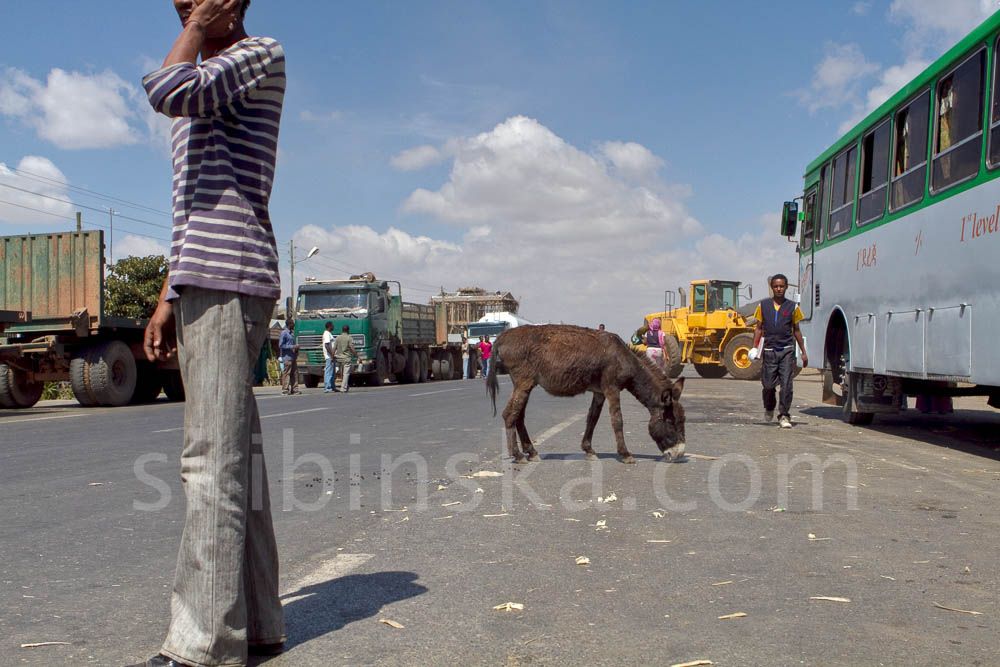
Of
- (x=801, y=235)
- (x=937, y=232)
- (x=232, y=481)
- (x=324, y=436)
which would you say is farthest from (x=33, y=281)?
(x=232, y=481)

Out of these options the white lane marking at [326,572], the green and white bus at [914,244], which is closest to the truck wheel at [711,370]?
the green and white bus at [914,244]

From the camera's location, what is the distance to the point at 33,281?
1897cm

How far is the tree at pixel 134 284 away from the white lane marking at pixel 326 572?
43523 mm

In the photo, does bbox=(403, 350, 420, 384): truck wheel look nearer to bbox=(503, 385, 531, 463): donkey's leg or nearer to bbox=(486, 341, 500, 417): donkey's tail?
bbox=(486, 341, 500, 417): donkey's tail

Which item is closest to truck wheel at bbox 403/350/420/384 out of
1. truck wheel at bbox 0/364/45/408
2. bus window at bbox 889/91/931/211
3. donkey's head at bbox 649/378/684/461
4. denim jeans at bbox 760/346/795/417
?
truck wheel at bbox 0/364/45/408

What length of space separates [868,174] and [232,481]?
11090 millimetres

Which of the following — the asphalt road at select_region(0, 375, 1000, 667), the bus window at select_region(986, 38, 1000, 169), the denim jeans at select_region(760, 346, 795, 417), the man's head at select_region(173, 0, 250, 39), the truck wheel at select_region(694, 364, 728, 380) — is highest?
the bus window at select_region(986, 38, 1000, 169)

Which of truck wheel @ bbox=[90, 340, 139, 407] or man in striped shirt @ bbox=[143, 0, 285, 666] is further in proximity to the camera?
truck wheel @ bbox=[90, 340, 139, 407]

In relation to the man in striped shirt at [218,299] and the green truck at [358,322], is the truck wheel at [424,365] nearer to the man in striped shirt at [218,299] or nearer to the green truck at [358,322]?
the green truck at [358,322]

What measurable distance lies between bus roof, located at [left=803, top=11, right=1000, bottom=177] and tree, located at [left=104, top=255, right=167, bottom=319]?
3835cm

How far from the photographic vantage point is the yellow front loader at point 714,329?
30531mm

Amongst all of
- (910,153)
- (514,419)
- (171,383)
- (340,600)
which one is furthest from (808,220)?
(171,383)

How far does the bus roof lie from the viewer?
29.0 ft

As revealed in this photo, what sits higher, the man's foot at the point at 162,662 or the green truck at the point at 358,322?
the green truck at the point at 358,322
